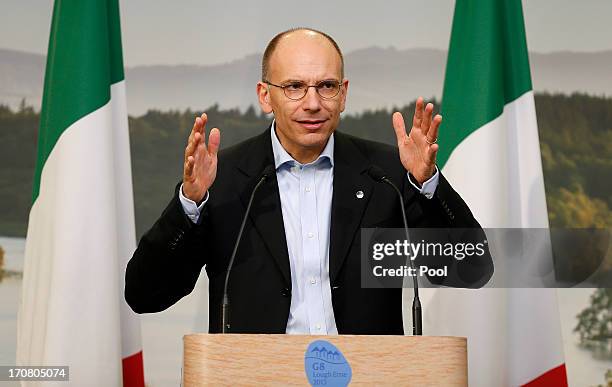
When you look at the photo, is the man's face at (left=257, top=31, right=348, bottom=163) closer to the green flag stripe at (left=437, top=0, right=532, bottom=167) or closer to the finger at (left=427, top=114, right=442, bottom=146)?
the finger at (left=427, top=114, right=442, bottom=146)

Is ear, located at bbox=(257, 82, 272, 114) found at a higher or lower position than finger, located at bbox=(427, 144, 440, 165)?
higher

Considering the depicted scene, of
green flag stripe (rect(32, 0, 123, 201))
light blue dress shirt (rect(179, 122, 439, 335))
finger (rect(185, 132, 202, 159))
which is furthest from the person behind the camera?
green flag stripe (rect(32, 0, 123, 201))

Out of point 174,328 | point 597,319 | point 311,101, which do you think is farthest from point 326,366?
point 597,319

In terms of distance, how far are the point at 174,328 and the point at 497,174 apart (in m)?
1.66

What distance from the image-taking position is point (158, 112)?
4.18 meters

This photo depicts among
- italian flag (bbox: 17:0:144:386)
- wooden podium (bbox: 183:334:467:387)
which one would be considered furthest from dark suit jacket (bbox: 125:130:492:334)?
italian flag (bbox: 17:0:144:386)

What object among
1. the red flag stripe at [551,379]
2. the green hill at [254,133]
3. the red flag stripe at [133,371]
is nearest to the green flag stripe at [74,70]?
the green hill at [254,133]

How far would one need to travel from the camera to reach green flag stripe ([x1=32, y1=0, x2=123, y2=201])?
3.51 m

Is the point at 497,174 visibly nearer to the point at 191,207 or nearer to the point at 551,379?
the point at 551,379

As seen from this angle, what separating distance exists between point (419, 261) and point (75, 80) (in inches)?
63.1

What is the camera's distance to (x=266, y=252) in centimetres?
266

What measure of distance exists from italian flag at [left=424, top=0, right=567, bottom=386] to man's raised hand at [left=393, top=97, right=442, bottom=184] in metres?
1.20

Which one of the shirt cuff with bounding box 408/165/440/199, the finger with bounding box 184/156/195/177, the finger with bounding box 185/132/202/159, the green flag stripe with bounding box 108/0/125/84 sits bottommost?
the shirt cuff with bounding box 408/165/440/199

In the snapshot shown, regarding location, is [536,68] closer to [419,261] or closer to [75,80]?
[419,261]
